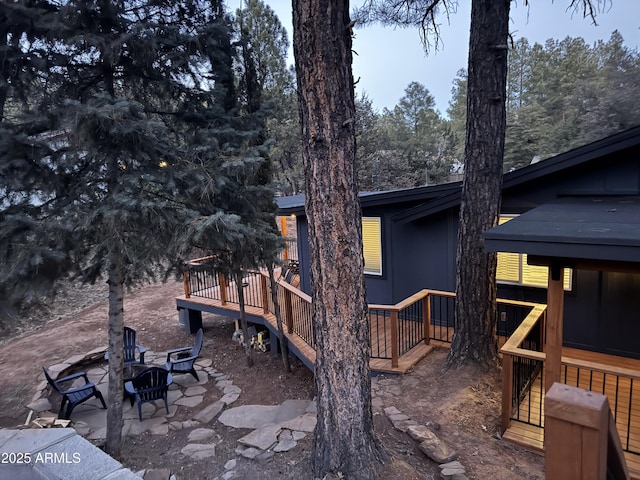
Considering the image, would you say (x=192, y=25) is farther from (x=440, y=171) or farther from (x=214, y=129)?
(x=440, y=171)

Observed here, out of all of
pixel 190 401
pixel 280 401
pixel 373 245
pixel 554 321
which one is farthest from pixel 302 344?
pixel 554 321

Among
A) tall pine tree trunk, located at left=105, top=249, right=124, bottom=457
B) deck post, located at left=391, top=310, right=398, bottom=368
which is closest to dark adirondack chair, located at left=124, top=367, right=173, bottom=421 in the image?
tall pine tree trunk, located at left=105, top=249, right=124, bottom=457

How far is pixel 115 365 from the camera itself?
5.37m

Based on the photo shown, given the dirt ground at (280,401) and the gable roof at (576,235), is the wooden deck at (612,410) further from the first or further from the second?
the gable roof at (576,235)

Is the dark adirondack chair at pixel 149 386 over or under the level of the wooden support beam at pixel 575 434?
under

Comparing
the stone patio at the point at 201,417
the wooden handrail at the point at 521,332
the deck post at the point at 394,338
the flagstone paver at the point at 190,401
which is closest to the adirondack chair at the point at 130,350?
the stone patio at the point at 201,417

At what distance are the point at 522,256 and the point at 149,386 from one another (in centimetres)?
650

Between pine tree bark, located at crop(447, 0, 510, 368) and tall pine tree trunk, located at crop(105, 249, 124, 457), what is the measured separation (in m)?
4.53

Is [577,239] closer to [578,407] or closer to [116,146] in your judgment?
[578,407]

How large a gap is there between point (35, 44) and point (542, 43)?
3714 cm

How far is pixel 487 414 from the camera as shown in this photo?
433cm

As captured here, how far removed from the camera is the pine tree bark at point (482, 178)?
5004 millimetres

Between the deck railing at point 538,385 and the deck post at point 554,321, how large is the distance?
8 cm

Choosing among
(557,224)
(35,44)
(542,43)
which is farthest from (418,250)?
(542,43)
